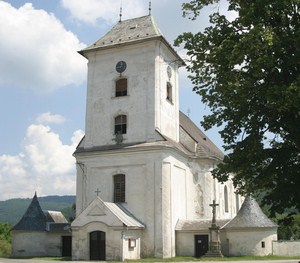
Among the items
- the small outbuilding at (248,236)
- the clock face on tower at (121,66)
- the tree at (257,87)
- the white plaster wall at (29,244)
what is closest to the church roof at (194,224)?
the small outbuilding at (248,236)

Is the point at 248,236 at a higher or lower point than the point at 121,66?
lower

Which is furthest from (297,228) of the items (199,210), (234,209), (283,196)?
(283,196)

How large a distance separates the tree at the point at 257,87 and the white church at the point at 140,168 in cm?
1389

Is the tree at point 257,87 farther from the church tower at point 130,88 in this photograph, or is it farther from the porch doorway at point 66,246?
the porch doorway at point 66,246

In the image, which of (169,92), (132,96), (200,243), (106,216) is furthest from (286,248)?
(132,96)

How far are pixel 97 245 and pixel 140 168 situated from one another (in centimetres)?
596

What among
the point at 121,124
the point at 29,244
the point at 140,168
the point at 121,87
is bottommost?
the point at 29,244

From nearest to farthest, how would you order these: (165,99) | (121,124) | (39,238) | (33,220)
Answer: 1. (121,124)
2. (39,238)
3. (165,99)
4. (33,220)

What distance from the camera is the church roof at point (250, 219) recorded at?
3087 centimetres

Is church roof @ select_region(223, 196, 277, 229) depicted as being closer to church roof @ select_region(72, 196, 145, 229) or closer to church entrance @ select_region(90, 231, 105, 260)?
church roof @ select_region(72, 196, 145, 229)

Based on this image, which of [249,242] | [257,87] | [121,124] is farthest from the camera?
[121,124]

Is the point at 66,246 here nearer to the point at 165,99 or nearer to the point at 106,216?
the point at 106,216

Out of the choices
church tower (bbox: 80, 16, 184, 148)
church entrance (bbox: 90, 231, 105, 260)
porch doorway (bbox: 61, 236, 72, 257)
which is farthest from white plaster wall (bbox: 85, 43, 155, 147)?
porch doorway (bbox: 61, 236, 72, 257)

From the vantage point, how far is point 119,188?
32094mm
